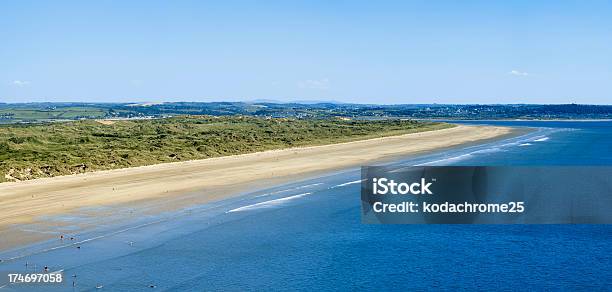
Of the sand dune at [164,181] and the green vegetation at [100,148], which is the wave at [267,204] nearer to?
the sand dune at [164,181]

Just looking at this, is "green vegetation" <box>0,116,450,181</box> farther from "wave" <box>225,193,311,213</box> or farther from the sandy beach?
"wave" <box>225,193,311,213</box>

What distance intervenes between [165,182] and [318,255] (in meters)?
24.7

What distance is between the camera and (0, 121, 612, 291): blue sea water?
2345 cm

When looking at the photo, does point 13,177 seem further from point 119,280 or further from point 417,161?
point 417,161

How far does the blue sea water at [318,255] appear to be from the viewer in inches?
923

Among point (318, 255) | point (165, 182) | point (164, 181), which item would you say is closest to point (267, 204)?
point (318, 255)

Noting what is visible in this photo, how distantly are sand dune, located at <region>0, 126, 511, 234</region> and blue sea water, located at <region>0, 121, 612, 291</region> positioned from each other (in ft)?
22.7

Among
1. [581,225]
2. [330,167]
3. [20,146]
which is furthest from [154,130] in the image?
[581,225]

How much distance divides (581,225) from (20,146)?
188 feet

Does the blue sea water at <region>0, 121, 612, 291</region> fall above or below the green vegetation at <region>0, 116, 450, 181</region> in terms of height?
below

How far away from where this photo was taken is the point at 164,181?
49531mm

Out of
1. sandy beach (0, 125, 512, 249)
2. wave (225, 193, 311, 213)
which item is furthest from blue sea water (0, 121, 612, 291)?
sandy beach (0, 125, 512, 249)

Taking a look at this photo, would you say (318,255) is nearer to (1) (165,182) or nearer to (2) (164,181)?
(1) (165,182)

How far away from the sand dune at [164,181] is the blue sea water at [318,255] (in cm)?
691
